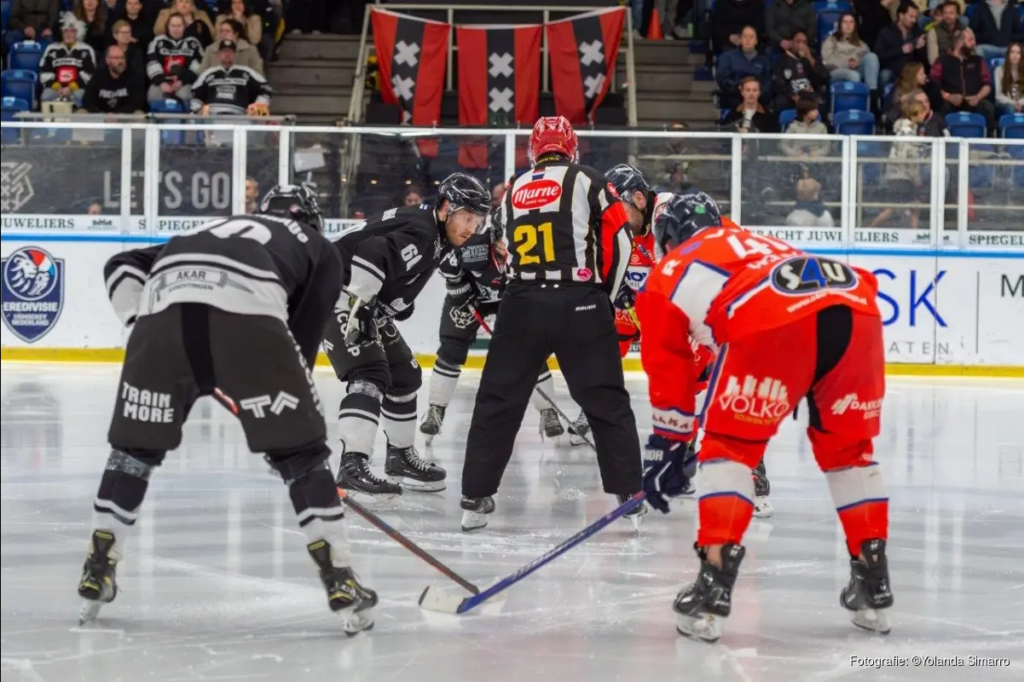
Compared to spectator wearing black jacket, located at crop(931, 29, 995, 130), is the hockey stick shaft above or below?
below

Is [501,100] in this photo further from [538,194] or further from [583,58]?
[538,194]

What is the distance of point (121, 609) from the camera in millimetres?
3877

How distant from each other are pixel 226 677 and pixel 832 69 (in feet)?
35.5

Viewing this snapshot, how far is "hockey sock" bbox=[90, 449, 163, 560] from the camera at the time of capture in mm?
3645

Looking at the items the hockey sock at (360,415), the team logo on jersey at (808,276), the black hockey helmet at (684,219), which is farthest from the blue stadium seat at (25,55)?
the team logo on jersey at (808,276)

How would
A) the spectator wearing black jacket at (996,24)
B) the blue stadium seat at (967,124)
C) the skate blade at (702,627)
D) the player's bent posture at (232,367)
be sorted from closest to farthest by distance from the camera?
the player's bent posture at (232,367)
the skate blade at (702,627)
the blue stadium seat at (967,124)
the spectator wearing black jacket at (996,24)

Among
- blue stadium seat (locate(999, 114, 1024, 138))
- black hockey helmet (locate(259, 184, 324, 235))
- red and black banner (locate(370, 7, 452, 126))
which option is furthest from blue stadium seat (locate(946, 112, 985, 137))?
black hockey helmet (locate(259, 184, 324, 235))

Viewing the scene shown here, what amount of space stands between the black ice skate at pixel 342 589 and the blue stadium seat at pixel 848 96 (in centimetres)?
986

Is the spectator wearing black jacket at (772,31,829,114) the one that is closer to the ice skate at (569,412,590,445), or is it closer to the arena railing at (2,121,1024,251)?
the arena railing at (2,121,1024,251)

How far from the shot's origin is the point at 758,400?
3.60 m

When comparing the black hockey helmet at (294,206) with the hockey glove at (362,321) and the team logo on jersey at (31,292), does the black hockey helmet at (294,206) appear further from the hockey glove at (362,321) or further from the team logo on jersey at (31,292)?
the team logo on jersey at (31,292)

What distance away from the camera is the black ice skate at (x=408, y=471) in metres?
6.00

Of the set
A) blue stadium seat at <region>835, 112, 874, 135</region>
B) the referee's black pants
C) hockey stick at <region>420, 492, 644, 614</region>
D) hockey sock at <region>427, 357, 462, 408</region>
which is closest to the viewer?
hockey stick at <region>420, 492, 644, 614</region>

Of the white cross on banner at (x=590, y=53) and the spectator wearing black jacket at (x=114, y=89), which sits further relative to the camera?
the white cross on banner at (x=590, y=53)
